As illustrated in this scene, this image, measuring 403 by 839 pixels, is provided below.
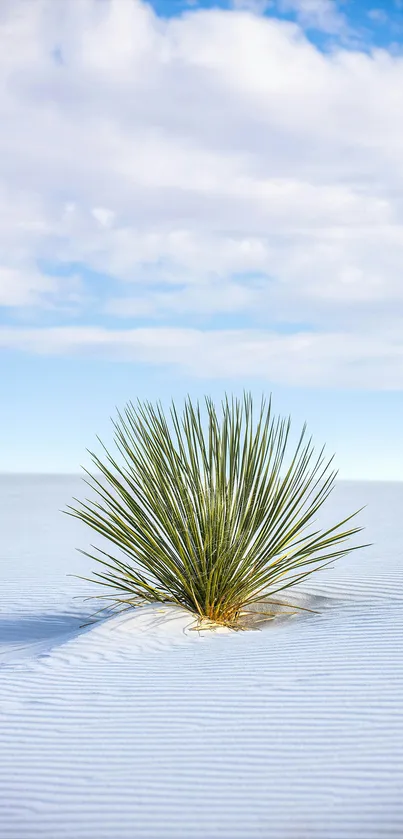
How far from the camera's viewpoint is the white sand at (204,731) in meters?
3.37

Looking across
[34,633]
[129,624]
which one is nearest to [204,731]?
[129,624]

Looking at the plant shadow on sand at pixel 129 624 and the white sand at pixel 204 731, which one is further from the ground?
the plant shadow on sand at pixel 129 624

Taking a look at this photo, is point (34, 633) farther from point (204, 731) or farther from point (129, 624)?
point (204, 731)

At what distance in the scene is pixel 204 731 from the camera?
4117 mm

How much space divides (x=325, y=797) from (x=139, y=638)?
9.03ft

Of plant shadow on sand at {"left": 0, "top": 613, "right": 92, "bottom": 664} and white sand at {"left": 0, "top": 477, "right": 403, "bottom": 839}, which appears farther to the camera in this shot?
plant shadow on sand at {"left": 0, "top": 613, "right": 92, "bottom": 664}

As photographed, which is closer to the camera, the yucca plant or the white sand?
the white sand

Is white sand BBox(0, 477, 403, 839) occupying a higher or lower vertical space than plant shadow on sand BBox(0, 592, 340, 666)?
lower

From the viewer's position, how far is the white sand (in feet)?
11.1

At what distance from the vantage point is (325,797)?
344cm

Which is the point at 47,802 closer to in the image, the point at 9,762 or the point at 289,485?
the point at 9,762

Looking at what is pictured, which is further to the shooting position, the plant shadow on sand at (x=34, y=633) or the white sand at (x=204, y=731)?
the plant shadow on sand at (x=34, y=633)

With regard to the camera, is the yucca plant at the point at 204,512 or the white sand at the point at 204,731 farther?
the yucca plant at the point at 204,512

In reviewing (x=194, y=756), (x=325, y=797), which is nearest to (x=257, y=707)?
(x=194, y=756)
